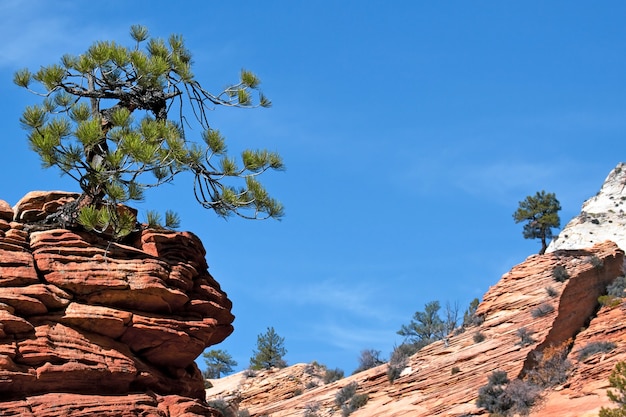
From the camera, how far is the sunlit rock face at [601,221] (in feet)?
170

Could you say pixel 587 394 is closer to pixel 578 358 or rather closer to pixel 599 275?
pixel 578 358

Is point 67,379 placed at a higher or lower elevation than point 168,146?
lower

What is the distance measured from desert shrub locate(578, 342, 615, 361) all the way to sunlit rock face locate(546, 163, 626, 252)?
53.5 feet

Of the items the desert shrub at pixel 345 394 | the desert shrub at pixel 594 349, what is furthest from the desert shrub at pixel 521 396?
the desert shrub at pixel 345 394

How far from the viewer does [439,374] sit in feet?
119

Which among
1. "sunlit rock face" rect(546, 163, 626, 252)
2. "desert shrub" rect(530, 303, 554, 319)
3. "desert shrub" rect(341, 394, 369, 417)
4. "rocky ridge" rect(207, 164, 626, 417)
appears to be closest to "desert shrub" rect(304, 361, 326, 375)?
→ "rocky ridge" rect(207, 164, 626, 417)

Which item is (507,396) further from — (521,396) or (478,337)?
(478,337)

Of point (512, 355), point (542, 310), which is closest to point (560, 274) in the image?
point (542, 310)

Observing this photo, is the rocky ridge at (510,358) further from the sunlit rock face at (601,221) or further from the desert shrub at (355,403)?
the sunlit rock face at (601,221)

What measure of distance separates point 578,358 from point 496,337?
4452 millimetres

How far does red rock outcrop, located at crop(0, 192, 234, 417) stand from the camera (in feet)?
48.9

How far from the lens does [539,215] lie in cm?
6003

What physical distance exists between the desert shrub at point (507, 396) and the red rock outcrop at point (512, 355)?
367 mm

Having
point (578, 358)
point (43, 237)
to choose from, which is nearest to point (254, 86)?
point (43, 237)
